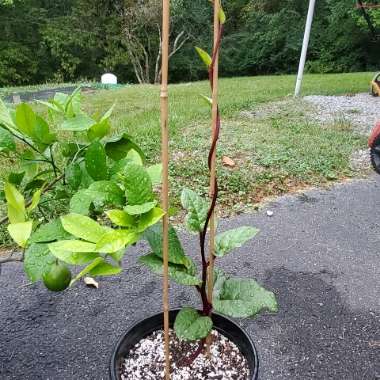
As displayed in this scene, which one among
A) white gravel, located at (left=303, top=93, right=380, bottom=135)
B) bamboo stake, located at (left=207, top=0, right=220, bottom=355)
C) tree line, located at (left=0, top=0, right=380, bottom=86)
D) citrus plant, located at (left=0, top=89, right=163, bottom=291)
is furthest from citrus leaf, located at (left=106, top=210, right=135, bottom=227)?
tree line, located at (left=0, top=0, right=380, bottom=86)

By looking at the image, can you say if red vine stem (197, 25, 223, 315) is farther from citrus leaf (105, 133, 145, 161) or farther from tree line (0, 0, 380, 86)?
tree line (0, 0, 380, 86)

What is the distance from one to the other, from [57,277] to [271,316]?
108cm

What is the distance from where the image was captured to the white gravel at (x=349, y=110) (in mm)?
4496

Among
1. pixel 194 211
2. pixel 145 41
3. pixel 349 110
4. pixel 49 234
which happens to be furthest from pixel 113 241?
pixel 145 41

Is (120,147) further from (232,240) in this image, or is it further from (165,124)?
(232,240)

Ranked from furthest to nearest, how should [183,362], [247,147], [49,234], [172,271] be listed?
[247,147] → [183,362] → [172,271] → [49,234]

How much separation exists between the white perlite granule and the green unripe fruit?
1.07 ft

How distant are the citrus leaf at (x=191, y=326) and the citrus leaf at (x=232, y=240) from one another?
149 millimetres

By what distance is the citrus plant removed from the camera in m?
0.67

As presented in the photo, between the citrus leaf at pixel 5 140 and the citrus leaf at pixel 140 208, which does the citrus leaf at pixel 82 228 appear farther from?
the citrus leaf at pixel 5 140

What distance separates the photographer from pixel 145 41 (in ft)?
46.7

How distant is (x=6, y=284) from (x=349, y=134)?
11.1ft

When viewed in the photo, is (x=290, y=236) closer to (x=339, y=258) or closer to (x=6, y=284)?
(x=339, y=258)

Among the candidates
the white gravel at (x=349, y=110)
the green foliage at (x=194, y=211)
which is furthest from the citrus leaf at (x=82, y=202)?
the white gravel at (x=349, y=110)
